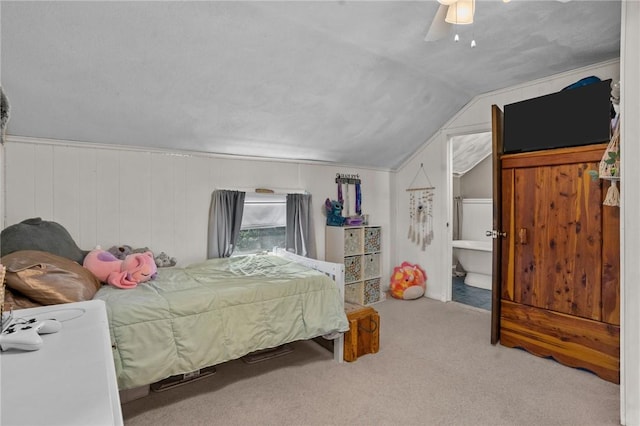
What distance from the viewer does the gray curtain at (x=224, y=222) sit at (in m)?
3.35

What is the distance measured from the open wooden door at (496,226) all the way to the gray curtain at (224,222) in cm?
239

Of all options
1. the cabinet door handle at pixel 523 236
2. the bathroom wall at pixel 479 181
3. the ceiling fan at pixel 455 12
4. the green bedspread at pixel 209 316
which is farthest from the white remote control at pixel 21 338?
the bathroom wall at pixel 479 181

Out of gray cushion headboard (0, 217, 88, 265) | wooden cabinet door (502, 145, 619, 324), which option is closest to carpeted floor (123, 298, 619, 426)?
wooden cabinet door (502, 145, 619, 324)

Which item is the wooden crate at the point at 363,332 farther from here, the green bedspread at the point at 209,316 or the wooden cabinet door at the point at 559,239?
the wooden cabinet door at the point at 559,239

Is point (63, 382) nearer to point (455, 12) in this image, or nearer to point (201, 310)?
point (201, 310)

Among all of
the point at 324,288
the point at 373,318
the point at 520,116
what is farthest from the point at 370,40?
the point at 373,318

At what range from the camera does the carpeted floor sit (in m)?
1.99

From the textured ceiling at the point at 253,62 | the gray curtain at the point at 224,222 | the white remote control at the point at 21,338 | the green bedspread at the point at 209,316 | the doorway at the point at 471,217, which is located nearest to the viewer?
the white remote control at the point at 21,338

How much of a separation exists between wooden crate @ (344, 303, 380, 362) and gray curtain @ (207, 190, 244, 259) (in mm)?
1365

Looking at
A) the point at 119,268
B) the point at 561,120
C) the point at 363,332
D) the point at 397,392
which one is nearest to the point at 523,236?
the point at 561,120

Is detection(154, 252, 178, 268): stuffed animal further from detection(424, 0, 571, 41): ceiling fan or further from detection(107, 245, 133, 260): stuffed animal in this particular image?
detection(424, 0, 571, 41): ceiling fan

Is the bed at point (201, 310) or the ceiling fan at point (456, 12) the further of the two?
the bed at point (201, 310)

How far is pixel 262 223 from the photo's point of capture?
384cm

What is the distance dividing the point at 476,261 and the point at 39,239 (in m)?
5.01
